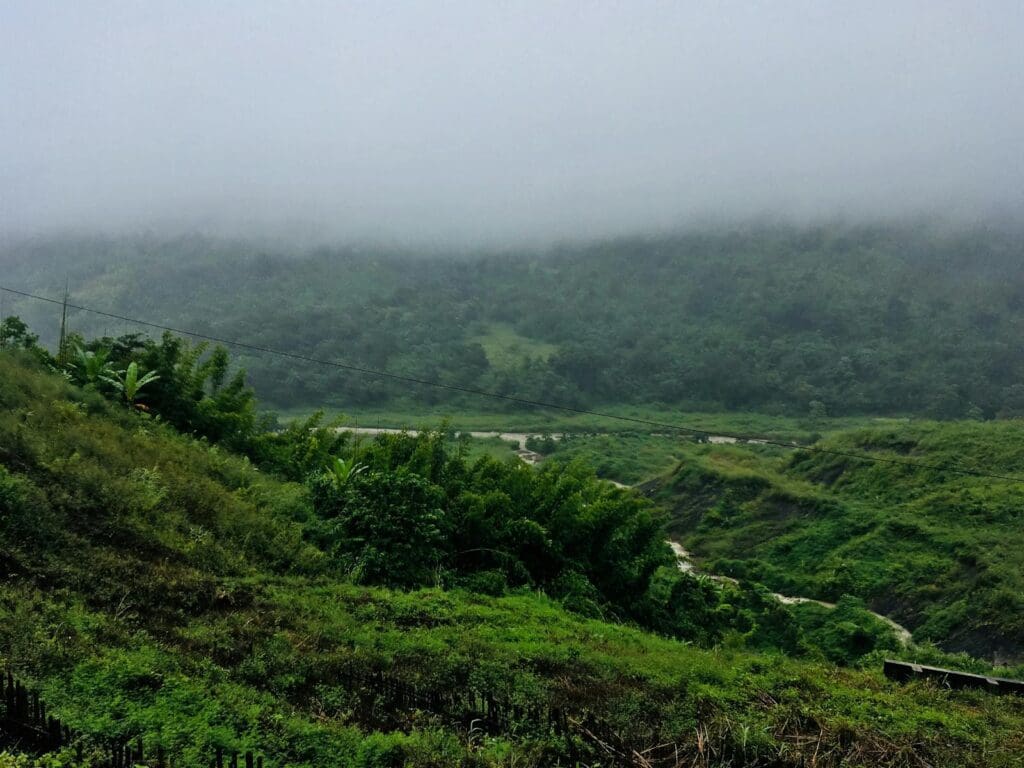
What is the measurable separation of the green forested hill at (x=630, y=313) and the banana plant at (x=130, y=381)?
72389 mm

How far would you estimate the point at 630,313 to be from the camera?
13575 cm

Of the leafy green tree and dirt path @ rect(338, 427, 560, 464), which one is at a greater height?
the leafy green tree

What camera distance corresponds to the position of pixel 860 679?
39.6 ft

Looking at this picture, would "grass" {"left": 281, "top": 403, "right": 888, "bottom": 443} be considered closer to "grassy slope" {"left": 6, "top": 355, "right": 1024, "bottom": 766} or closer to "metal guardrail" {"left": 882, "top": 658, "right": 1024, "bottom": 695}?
"metal guardrail" {"left": 882, "top": 658, "right": 1024, "bottom": 695}

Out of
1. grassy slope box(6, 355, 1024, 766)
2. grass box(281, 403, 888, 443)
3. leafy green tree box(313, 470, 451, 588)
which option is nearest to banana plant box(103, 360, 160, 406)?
grassy slope box(6, 355, 1024, 766)

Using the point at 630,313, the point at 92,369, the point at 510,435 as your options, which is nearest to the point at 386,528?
the point at 92,369

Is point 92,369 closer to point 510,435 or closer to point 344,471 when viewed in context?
point 344,471

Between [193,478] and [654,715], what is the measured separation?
344 inches

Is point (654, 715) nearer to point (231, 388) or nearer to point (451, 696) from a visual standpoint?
point (451, 696)

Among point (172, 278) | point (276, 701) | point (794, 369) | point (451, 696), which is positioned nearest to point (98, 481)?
point (276, 701)

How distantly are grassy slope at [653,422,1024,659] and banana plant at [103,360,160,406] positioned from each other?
79.2 feet

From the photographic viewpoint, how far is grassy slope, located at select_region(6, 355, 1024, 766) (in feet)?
22.1

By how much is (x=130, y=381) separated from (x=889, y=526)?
93.6ft

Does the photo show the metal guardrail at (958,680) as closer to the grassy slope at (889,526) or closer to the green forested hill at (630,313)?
the grassy slope at (889,526)
